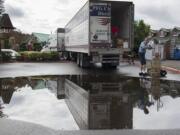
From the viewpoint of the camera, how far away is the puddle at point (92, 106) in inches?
285

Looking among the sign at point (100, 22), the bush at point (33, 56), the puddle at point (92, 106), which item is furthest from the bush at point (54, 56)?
the puddle at point (92, 106)

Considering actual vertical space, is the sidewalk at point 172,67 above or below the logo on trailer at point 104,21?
below

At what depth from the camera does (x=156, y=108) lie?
349 inches

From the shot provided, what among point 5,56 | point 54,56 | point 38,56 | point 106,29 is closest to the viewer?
point 106,29

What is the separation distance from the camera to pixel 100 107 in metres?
8.88

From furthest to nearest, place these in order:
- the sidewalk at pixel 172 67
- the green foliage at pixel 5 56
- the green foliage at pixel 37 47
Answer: the green foliage at pixel 37 47
the green foliage at pixel 5 56
the sidewalk at pixel 172 67

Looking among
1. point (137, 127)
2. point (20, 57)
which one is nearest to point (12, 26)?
point (20, 57)

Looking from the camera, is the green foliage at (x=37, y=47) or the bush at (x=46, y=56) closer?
the bush at (x=46, y=56)

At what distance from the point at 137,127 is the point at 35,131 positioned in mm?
2075

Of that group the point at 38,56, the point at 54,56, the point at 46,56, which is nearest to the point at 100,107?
the point at 38,56

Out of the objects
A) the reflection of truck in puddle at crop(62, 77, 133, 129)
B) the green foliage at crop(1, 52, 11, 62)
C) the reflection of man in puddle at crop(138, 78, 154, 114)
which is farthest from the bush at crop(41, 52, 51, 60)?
the reflection of man in puddle at crop(138, 78, 154, 114)

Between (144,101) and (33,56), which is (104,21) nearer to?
(144,101)

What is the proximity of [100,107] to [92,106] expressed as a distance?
245 millimetres

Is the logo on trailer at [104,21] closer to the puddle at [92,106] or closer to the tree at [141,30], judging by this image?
the puddle at [92,106]
